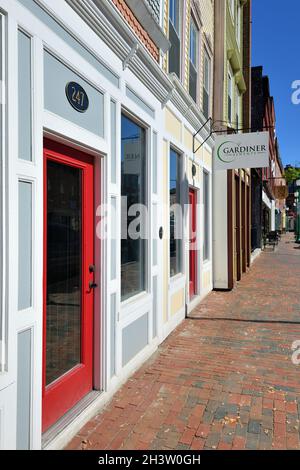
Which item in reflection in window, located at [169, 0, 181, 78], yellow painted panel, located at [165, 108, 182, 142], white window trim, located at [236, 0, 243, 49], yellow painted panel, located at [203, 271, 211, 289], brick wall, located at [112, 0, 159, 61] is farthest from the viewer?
white window trim, located at [236, 0, 243, 49]

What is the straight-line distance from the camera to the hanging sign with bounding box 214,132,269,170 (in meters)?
7.36

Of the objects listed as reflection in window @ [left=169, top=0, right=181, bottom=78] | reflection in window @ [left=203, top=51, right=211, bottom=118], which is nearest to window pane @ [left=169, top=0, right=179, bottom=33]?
reflection in window @ [left=169, top=0, right=181, bottom=78]

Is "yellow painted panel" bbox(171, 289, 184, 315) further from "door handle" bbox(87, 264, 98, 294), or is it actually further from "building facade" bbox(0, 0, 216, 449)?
"door handle" bbox(87, 264, 98, 294)

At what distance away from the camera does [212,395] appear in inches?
153

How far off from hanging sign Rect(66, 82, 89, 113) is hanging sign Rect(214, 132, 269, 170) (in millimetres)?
4757

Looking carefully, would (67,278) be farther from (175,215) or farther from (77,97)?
(175,215)

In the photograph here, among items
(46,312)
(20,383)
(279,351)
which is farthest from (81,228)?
(279,351)

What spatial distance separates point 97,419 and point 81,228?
5.72 ft

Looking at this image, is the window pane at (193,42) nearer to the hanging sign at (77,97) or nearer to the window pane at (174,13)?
the window pane at (174,13)

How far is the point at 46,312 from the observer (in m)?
3.05

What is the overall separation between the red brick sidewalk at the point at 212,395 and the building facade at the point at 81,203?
0.77 ft

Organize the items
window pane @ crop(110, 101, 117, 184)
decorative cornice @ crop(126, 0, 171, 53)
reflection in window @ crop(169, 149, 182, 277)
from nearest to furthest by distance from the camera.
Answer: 1. window pane @ crop(110, 101, 117, 184)
2. decorative cornice @ crop(126, 0, 171, 53)
3. reflection in window @ crop(169, 149, 182, 277)

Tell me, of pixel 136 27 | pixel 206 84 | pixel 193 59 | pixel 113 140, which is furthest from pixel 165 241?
pixel 206 84

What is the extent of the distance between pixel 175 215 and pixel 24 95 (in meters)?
4.34
